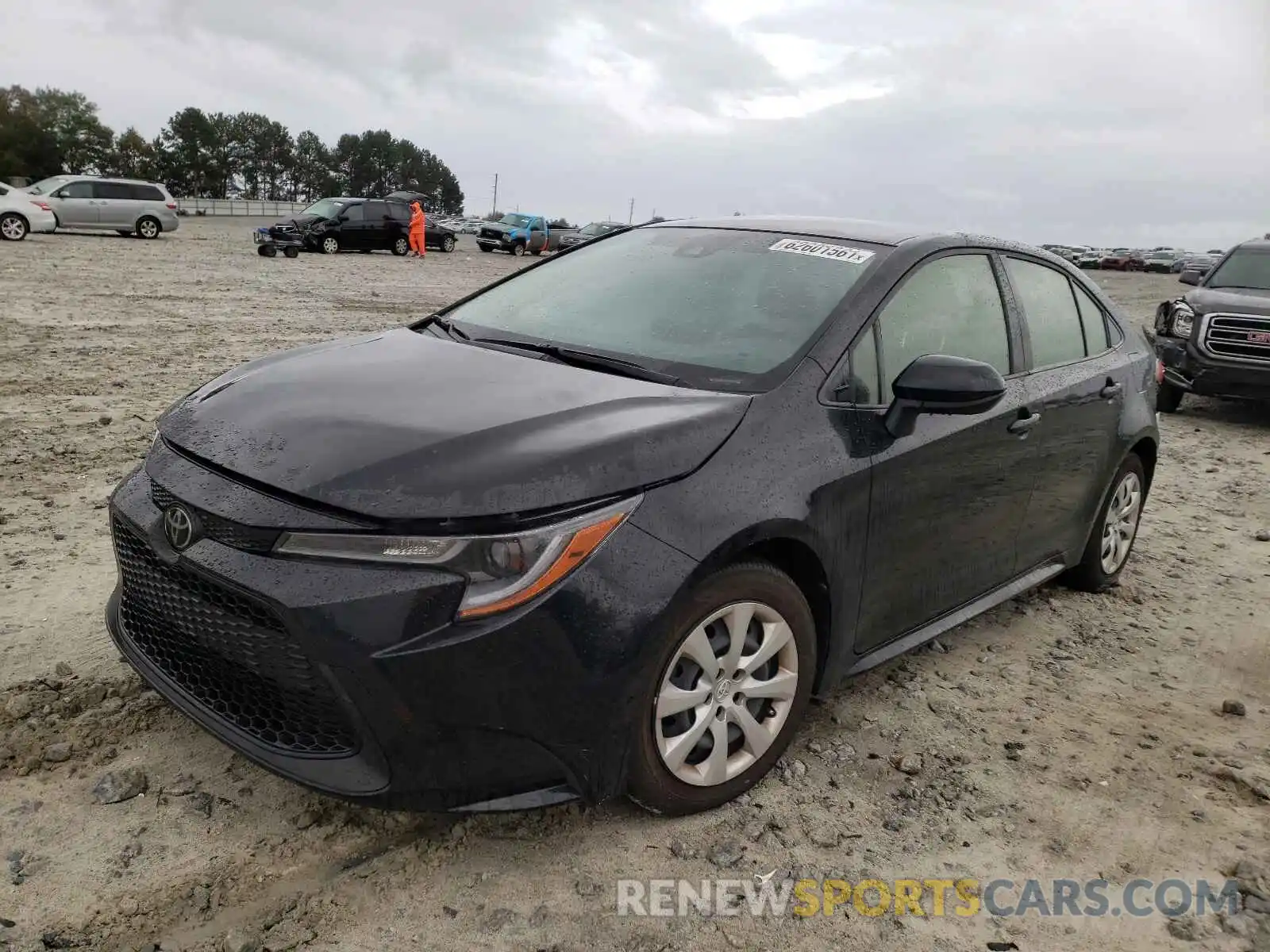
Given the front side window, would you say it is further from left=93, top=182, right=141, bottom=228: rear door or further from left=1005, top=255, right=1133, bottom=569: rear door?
left=93, top=182, right=141, bottom=228: rear door

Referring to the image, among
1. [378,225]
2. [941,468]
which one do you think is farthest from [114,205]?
[941,468]

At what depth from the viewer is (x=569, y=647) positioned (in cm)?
228

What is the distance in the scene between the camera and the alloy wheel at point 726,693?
258 cm

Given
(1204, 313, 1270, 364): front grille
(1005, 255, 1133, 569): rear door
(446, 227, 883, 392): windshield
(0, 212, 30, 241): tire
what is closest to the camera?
(446, 227, 883, 392): windshield

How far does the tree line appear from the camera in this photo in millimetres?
80875

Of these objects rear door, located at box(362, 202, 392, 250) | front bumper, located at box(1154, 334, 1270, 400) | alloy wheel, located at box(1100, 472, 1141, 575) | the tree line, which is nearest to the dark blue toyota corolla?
alloy wheel, located at box(1100, 472, 1141, 575)

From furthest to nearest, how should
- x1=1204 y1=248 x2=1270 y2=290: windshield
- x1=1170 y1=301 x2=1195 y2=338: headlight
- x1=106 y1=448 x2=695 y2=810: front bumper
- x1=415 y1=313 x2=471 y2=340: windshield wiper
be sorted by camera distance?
x1=1204 y1=248 x2=1270 y2=290: windshield, x1=1170 y1=301 x2=1195 y2=338: headlight, x1=415 y1=313 x2=471 y2=340: windshield wiper, x1=106 y1=448 x2=695 y2=810: front bumper

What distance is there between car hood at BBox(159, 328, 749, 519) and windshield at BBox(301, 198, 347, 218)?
84.8ft

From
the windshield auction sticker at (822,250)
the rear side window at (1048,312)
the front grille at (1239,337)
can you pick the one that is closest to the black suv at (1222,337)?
the front grille at (1239,337)

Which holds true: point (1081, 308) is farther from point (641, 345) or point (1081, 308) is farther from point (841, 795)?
point (841, 795)

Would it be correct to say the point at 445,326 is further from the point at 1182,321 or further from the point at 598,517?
the point at 1182,321

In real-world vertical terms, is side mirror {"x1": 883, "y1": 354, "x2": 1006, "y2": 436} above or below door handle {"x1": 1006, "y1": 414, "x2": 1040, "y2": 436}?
above

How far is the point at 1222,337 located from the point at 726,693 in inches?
331

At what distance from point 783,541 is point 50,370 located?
7.38m
